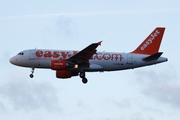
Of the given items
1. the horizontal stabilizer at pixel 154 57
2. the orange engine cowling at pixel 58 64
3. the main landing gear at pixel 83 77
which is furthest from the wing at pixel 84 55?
the horizontal stabilizer at pixel 154 57

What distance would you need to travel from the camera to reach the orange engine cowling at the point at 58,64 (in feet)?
241

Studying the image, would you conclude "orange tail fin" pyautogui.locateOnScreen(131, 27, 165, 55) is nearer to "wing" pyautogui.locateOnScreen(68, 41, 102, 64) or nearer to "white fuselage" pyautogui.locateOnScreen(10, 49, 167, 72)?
"white fuselage" pyautogui.locateOnScreen(10, 49, 167, 72)

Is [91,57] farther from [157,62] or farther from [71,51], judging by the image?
[157,62]

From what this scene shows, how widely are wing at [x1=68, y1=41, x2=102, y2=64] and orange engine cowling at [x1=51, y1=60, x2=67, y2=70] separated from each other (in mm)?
993

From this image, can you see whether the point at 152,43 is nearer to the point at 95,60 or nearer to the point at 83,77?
the point at 95,60

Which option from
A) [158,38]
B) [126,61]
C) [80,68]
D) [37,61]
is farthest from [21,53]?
[158,38]

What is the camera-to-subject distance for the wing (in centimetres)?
7278

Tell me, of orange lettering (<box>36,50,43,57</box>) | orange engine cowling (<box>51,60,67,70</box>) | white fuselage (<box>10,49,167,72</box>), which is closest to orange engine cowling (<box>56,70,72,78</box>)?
white fuselage (<box>10,49,167,72</box>)

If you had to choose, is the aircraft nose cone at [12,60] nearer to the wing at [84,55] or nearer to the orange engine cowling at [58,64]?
the orange engine cowling at [58,64]

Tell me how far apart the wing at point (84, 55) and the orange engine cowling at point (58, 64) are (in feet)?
3.26

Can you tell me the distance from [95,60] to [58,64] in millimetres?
5501

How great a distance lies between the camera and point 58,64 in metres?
73.4

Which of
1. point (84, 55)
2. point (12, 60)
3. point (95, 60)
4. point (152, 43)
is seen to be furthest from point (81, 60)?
point (152, 43)

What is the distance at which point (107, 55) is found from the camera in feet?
250
